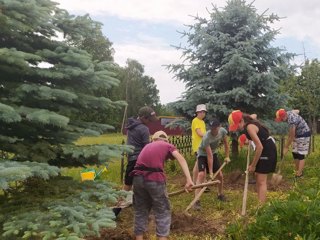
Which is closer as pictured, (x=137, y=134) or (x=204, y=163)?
(x=137, y=134)

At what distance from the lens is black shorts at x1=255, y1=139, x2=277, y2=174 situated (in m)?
6.38

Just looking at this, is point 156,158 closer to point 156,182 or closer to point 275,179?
point 156,182

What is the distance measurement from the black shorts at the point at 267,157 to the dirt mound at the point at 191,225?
1207 millimetres

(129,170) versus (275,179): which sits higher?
(129,170)

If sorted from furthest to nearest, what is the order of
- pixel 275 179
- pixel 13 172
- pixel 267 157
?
pixel 275 179
pixel 267 157
pixel 13 172

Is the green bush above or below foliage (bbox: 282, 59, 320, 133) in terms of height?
below

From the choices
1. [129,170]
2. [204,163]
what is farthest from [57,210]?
[204,163]

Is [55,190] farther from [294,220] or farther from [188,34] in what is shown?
[188,34]

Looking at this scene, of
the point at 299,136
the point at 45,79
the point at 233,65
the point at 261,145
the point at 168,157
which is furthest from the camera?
the point at 233,65

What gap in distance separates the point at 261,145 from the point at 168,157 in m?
1.83

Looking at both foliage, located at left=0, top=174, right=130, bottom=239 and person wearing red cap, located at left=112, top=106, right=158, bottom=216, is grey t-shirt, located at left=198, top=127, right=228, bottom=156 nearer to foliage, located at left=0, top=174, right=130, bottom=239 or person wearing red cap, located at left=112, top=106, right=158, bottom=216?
person wearing red cap, located at left=112, top=106, right=158, bottom=216

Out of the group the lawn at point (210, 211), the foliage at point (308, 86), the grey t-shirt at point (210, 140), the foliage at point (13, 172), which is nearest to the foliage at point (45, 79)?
the foliage at point (13, 172)

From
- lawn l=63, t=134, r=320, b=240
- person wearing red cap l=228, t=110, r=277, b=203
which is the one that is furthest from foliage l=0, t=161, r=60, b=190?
person wearing red cap l=228, t=110, r=277, b=203

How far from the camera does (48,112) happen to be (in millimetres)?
3924
